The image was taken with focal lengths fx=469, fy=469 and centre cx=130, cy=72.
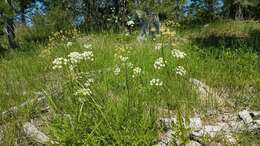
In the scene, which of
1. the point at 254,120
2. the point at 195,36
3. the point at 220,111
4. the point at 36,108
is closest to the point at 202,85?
the point at 220,111

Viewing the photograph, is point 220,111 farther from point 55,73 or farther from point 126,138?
point 55,73

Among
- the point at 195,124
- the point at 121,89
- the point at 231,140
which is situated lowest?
the point at 231,140

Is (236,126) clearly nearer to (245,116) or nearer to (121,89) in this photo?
(245,116)

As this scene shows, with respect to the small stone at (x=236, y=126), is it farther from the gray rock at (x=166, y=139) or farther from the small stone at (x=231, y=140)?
the gray rock at (x=166, y=139)

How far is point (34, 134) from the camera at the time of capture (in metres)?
5.23

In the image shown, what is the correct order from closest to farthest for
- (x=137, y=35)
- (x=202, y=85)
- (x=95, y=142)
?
(x=95, y=142) → (x=202, y=85) → (x=137, y=35)

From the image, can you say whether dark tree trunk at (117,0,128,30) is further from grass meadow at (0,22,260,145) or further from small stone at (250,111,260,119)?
small stone at (250,111,260,119)

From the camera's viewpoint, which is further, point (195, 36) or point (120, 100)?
point (195, 36)

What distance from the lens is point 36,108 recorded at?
5.72 meters

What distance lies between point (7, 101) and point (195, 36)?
688cm

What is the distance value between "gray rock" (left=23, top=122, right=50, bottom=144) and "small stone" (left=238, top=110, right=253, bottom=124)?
6.94 feet

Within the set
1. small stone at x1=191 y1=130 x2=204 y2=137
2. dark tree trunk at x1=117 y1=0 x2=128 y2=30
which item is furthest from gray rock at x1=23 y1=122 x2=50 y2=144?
dark tree trunk at x1=117 y1=0 x2=128 y2=30

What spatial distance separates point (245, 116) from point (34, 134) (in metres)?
2.34

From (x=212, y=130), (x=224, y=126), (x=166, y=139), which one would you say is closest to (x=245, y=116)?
(x=224, y=126)
